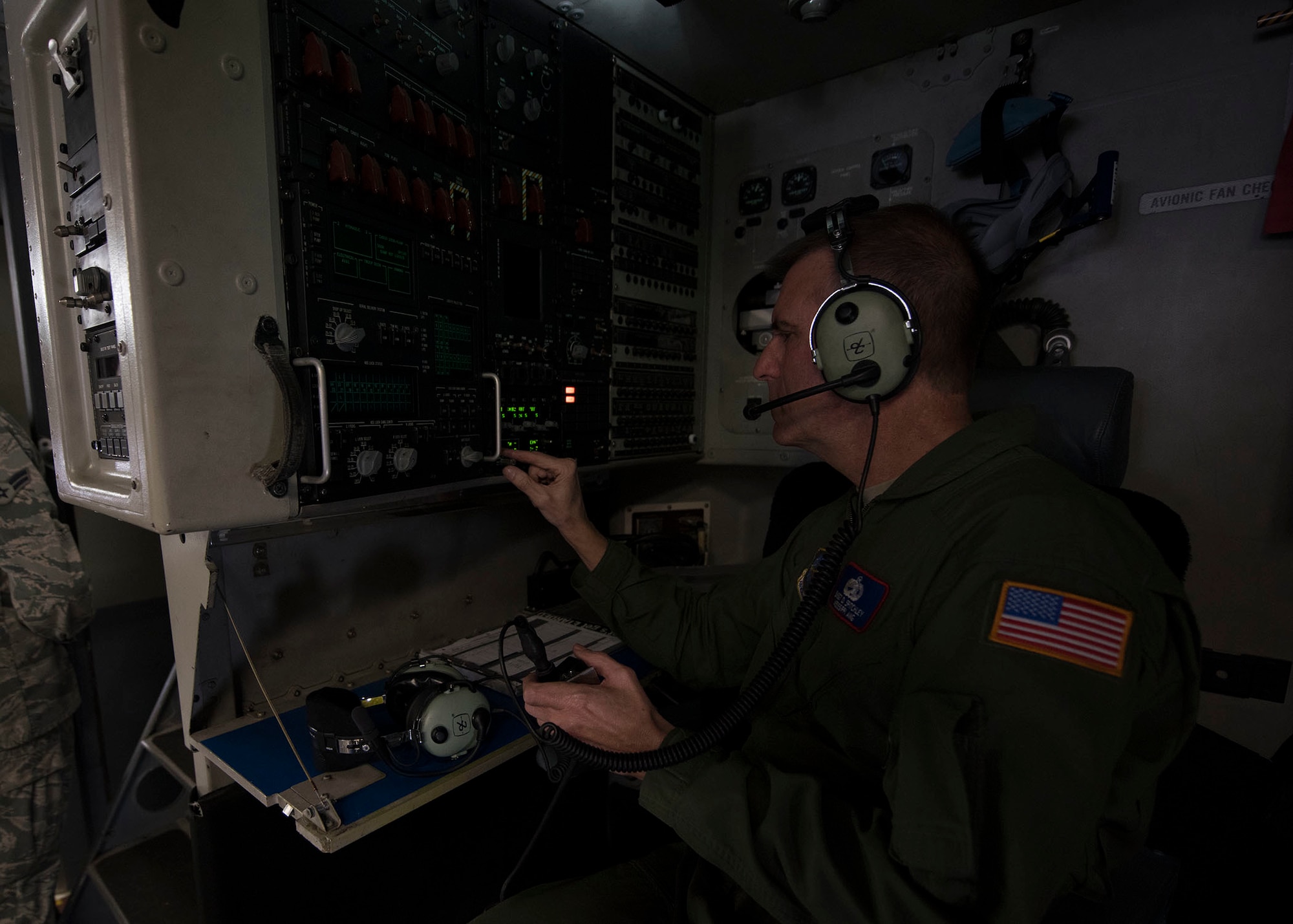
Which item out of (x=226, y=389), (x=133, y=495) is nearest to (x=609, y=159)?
(x=226, y=389)

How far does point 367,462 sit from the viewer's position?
1.07 m

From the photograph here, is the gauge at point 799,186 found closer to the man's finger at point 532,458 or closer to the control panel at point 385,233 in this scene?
the control panel at point 385,233

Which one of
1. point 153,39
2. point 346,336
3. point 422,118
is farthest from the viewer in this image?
point 422,118

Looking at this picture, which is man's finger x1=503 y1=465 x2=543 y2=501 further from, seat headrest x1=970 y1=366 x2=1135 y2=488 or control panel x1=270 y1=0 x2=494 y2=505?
seat headrest x1=970 y1=366 x2=1135 y2=488

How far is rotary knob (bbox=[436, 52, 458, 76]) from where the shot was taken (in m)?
1.18

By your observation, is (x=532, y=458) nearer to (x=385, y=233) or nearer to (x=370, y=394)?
(x=370, y=394)

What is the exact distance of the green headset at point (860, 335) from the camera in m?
0.94

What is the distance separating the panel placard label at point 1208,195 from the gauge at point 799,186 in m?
0.87

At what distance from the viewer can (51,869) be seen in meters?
1.75

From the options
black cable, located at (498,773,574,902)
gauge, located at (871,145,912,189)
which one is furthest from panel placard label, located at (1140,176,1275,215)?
black cable, located at (498,773,574,902)

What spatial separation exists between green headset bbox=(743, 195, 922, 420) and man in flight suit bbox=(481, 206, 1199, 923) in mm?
55

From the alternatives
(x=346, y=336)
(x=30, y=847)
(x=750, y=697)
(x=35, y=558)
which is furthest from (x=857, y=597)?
(x=30, y=847)

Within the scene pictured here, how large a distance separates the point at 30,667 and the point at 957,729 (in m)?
2.38

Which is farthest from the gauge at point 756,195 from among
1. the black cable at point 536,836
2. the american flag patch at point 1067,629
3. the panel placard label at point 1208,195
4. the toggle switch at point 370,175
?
the black cable at point 536,836
